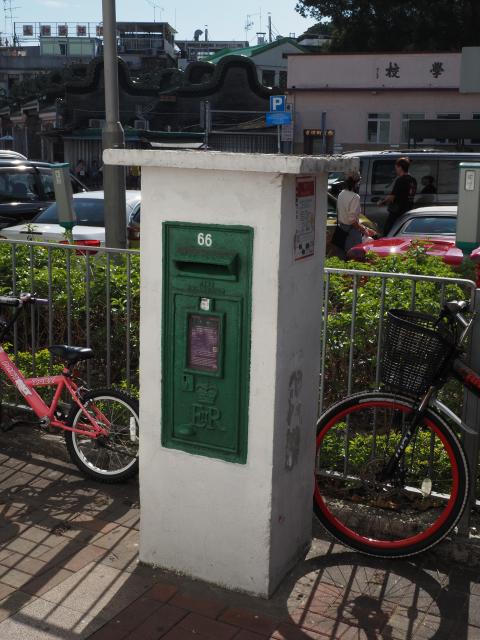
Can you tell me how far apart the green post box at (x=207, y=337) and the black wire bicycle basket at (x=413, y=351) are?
0.80 metres

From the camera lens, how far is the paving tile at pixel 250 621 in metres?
3.76

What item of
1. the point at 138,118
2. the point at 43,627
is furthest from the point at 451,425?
the point at 138,118

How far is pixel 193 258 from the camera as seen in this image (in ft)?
12.8

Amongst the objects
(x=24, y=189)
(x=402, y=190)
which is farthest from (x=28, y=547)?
(x=24, y=189)

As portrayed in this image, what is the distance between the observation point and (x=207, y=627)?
3.76 metres

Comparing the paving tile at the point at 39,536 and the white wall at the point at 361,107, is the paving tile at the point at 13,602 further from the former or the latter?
the white wall at the point at 361,107

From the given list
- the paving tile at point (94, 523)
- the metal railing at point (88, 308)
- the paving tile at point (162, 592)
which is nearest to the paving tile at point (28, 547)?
the paving tile at point (94, 523)

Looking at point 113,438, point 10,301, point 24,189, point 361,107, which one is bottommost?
point 113,438

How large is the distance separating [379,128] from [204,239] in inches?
1440

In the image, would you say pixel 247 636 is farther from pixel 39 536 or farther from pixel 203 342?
pixel 39 536

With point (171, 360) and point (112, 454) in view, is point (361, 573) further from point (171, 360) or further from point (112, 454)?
point (112, 454)

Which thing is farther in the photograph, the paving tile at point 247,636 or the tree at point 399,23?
the tree at point 399,23

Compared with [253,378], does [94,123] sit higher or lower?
lower

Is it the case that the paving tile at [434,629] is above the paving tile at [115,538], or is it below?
above
